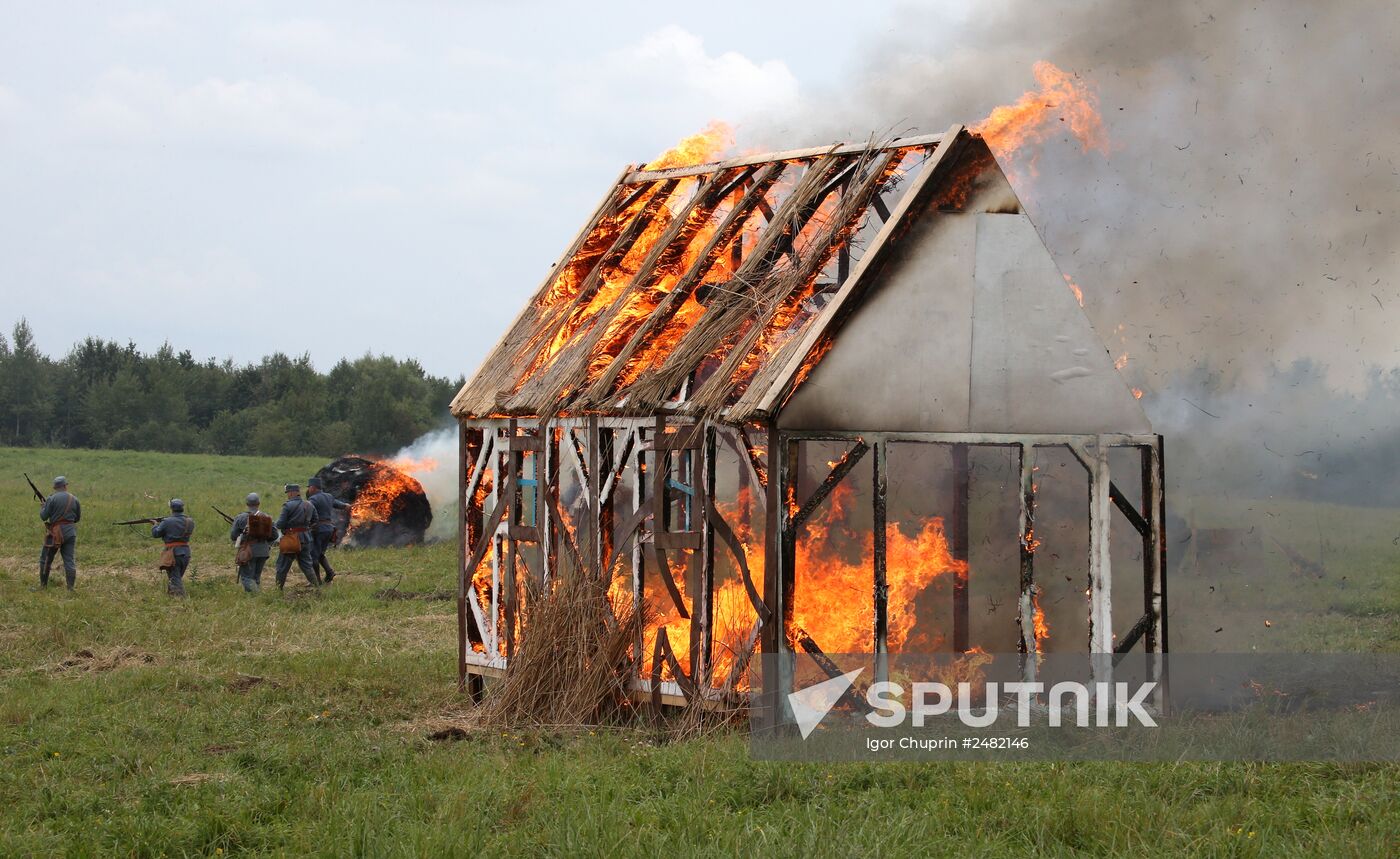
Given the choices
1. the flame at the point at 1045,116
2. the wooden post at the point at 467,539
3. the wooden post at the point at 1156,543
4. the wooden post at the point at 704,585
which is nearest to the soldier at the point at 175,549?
the wooden post at the point at 467,539

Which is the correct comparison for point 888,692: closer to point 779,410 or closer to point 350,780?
point 779,410

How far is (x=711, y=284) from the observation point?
11.5m

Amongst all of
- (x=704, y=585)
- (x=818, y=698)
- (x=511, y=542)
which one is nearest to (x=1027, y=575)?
(x=818, y=698)

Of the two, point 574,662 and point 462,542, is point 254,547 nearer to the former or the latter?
point 462,542

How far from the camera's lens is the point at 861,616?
11.0m

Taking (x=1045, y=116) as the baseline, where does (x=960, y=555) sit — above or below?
below

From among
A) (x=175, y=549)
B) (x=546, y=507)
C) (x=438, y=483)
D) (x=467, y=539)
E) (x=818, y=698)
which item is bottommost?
(x=818, y=698)

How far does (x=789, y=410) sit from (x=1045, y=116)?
4.09 metres

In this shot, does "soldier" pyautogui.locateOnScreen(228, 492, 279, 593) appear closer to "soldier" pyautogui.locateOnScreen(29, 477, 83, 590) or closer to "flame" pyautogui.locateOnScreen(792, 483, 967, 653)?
"soldier" pyautogui.locateOnScreen(29, 477, 83, 590)

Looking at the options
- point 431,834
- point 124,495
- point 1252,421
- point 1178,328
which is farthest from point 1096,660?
point 124,495

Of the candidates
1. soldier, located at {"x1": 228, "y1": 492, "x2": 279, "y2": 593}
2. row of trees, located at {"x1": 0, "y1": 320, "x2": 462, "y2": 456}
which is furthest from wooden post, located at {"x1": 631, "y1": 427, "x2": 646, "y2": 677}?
row of trees, located at {"x1": 0, "y1": 320, "x2": 462, "y2": 456}

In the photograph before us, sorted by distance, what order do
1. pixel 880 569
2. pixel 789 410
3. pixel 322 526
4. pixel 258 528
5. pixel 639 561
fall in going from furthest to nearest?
1. pixel 322 526
2. pixel 258 528
3. pixel 639 561
4. pixel 880 569
5. pixel 789 410

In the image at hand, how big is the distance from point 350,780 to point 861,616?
14.3 ft

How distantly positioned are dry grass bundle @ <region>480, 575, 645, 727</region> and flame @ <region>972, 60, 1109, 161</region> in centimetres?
519
